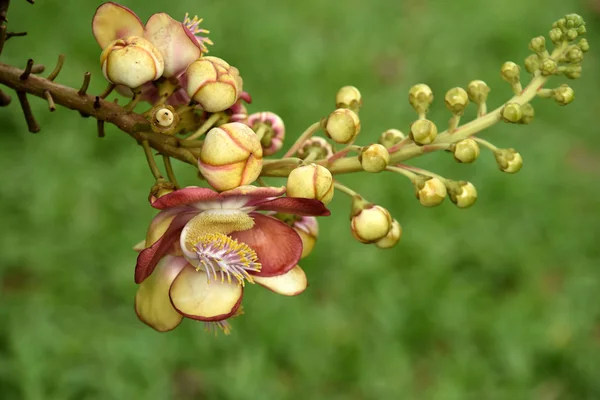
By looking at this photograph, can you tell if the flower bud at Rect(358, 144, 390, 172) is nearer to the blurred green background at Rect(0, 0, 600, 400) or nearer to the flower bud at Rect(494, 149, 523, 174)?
the flower bud at Rect(494, 149, 523, 174)

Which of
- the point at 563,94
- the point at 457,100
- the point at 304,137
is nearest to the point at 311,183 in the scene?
the point at 304,137

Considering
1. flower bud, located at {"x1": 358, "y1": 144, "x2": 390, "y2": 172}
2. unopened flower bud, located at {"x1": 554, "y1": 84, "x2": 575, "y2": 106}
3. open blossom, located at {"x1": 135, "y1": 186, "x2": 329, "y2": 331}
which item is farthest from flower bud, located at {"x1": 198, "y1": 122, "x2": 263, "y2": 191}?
unopened flower bud, located at {"x1": 554, "y1": 84, "x2": 575, "y2": 106}

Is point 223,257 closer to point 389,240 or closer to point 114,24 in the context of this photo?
point 389,240

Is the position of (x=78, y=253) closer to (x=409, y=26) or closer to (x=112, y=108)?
(x=112, y=108)

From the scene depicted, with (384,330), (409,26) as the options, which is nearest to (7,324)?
(384,330)

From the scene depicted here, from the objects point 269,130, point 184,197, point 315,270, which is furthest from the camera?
point 315,270

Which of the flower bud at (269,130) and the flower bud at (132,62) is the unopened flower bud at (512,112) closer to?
the flower bud at (269,130)

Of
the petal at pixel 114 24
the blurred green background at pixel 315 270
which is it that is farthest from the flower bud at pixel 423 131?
the blurred green background at pixel 315 270
